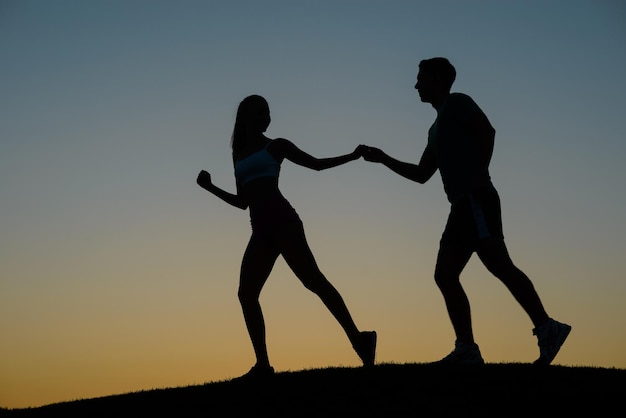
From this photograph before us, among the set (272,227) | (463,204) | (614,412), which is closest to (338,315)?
(272,227)

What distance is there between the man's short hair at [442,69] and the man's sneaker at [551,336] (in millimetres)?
2675

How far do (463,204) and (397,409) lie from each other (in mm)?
2415

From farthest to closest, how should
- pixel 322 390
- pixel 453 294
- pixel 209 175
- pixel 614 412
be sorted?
pixel 209 175 < pixel 453 294 < pixel 322 390 < pixel 614 412

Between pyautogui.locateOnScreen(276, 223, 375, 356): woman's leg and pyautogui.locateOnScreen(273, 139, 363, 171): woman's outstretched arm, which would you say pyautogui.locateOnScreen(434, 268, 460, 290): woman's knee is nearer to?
pyautogui.locateOnScreen(276, 223, 375, 356): woman's leg

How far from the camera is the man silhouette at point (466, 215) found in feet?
29.1

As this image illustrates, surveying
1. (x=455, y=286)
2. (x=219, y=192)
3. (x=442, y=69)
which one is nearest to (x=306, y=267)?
(x=219, y=192)

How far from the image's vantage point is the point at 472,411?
24.0ft

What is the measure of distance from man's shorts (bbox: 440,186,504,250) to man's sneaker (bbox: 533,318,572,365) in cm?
98

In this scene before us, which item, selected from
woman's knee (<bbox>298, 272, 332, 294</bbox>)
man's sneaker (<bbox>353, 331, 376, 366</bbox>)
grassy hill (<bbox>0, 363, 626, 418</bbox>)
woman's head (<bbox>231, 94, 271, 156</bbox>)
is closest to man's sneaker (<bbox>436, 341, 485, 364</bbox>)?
grassy hill (<bbox>0, 363, 626, 418</bbox>)

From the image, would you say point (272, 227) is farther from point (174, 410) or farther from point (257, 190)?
point (174, 410)

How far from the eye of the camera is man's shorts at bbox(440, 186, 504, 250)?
8.92 m

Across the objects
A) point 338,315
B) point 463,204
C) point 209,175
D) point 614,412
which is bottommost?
point 614,412

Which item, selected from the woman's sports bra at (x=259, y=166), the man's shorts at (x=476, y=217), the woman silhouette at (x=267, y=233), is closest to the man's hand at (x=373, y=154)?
the woman silhouette at (x=267, y=233)

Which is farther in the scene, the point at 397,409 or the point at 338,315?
the point at 338,315
